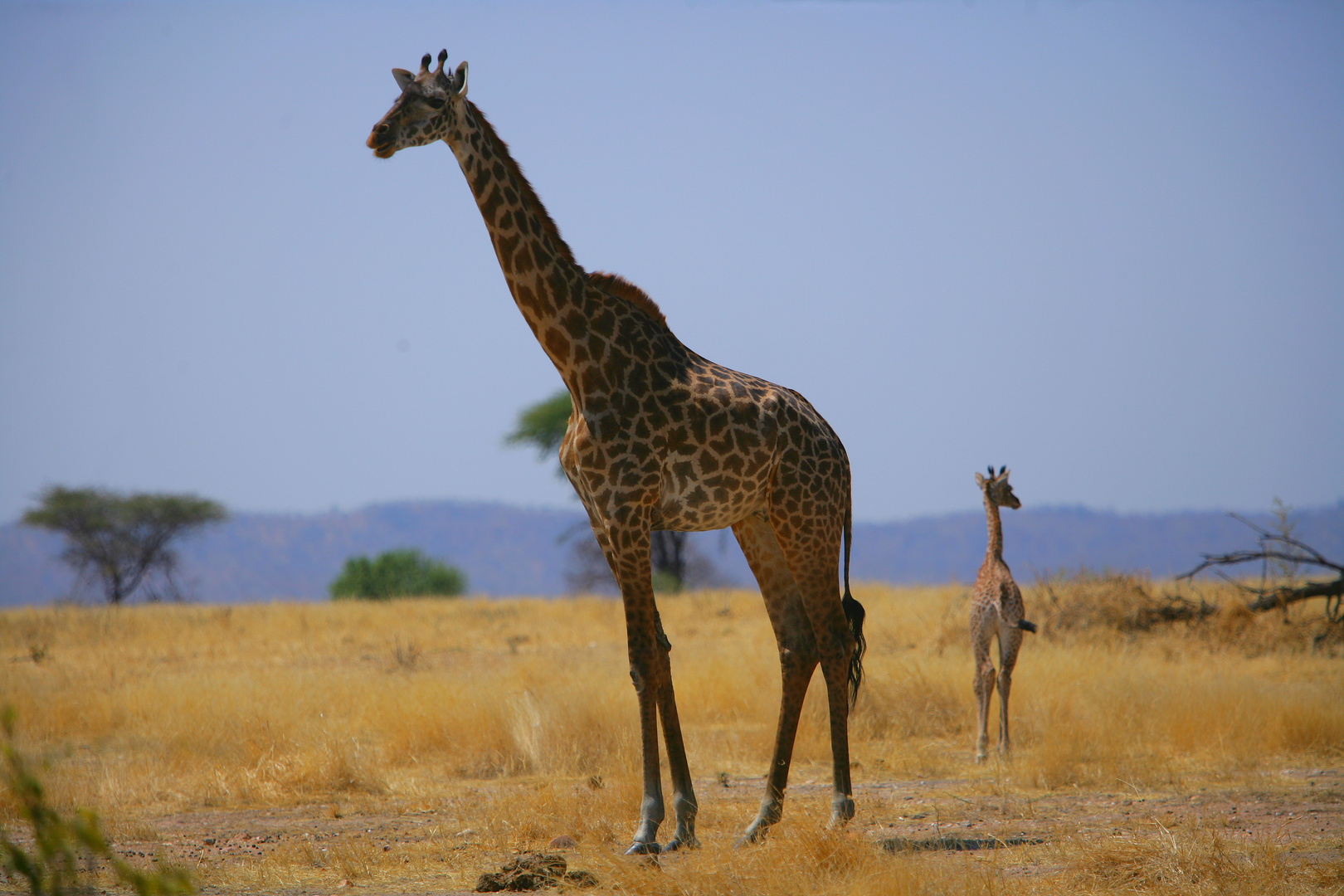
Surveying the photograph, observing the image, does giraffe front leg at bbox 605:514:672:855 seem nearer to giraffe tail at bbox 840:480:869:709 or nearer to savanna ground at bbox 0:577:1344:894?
savanna ground at bbox 0:577:1344:894

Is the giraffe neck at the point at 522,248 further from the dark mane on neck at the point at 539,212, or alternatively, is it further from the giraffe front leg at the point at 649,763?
the giraffe front leg at the point at 649,763

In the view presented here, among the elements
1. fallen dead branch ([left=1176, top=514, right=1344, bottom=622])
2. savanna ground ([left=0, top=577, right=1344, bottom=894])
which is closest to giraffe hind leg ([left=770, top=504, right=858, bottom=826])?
savanna ground ([left=0, top=577, right=1344, bottom=894])

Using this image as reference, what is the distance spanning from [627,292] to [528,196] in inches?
32.1

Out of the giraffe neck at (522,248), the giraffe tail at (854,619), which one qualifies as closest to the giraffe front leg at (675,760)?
the giraffe tail at (854,619)

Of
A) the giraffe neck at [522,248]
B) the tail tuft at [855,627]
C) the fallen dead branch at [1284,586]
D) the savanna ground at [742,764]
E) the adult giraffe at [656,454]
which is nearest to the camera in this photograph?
the savanna ground at [742,764]

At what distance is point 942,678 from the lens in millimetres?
10531

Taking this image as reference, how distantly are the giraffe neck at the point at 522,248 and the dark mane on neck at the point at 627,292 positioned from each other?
0.12 m

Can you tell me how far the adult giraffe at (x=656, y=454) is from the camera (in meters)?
5.85

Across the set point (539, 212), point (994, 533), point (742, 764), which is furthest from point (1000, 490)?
point (539, 212)

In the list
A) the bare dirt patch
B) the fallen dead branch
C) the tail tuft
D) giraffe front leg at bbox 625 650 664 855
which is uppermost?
the fallen dead branch

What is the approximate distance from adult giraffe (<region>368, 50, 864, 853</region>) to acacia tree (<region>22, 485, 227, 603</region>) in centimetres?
3444

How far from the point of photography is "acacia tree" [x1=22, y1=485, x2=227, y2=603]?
1460 inches

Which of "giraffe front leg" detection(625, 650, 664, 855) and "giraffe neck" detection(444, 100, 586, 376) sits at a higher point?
"giraffe neck" detection(444, 100, 586, 376)

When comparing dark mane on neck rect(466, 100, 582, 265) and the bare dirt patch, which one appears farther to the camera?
dark mane on neck rect(466, 100, 582, 265)
